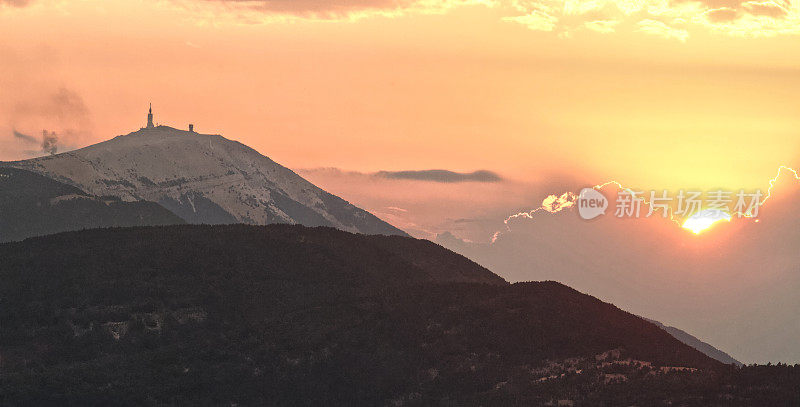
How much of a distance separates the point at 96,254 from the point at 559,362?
69.9m

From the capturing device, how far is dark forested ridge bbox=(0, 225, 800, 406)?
89062mm

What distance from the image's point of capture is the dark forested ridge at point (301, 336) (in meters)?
89.1

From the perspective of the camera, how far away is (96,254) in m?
138

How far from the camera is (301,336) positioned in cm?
10938

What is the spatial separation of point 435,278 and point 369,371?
165 ft

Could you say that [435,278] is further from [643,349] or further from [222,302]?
[643,349]

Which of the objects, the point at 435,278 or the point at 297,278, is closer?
the point at 297,278

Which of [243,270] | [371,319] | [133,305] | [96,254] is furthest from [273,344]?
[96,254]

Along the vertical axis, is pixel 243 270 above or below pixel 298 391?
above

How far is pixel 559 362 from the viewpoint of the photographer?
9512cm

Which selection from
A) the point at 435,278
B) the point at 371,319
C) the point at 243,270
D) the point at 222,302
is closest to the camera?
the point at 371,319

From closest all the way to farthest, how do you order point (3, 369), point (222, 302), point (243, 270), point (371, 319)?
Answer: point (3, 369)
point (371, 319)
point (222, 302)
point (243, 270)

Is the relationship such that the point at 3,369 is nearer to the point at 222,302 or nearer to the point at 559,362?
the point at 222,302

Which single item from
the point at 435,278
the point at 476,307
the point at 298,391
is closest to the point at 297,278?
the point at 435,278
